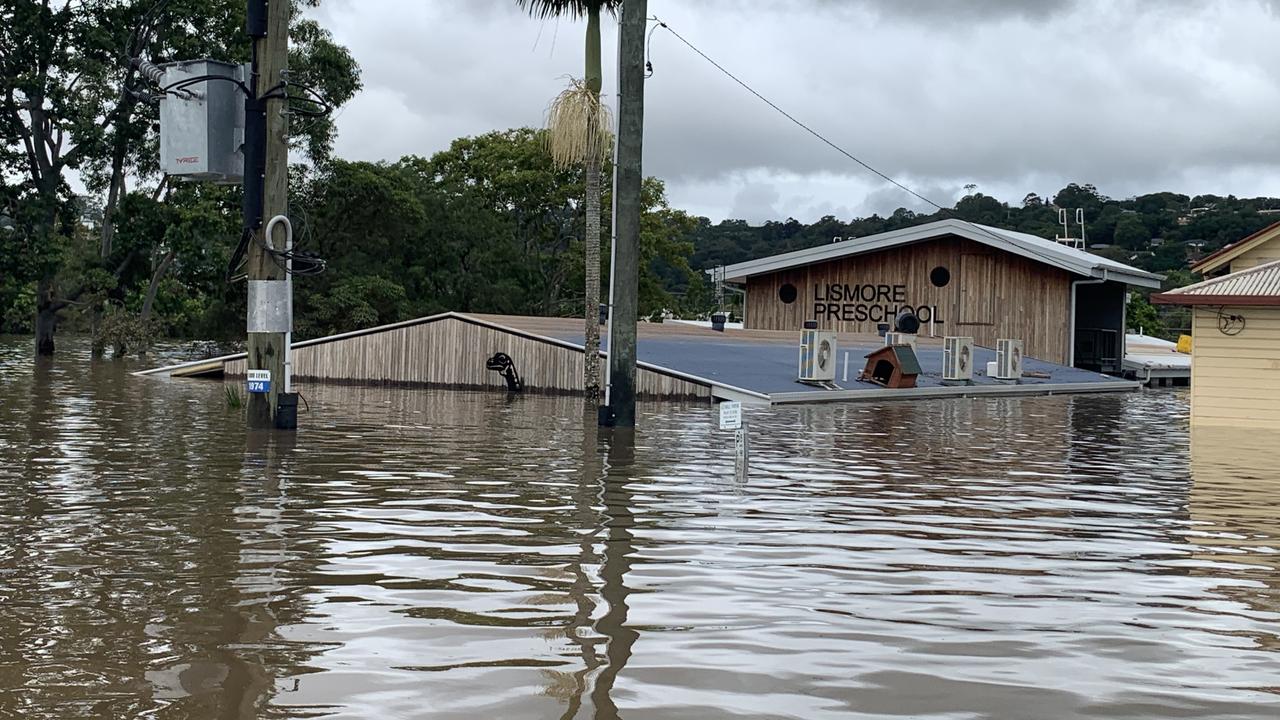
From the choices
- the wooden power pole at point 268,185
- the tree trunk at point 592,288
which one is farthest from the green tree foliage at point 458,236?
the wooden power pole at point 268,185

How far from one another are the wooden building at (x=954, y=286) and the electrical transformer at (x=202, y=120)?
114 feet

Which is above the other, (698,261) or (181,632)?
(698,261)

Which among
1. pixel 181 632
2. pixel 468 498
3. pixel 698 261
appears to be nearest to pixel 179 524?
pixel 468 498

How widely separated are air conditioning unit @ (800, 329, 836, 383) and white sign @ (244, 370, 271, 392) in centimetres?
1562

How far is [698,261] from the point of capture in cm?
10250

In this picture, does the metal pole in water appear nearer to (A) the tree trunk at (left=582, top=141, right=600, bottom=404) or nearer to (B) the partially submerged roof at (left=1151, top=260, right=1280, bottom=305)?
(B) the partially submerged roof at (left=1151, top=260, right=1280, bottom=305)

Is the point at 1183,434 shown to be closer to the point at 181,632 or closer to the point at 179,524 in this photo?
the point at 179,524

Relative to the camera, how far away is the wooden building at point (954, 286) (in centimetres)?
4681

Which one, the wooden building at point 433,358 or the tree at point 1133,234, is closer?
the wooden building at point 433,358

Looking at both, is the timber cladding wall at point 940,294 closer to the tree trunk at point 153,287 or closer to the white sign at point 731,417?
the tree trunk at point 153,287

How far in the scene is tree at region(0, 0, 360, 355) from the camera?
150 ft

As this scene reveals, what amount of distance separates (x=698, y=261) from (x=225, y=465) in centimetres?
9048

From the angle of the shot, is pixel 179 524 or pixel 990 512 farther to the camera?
pixel 990 512

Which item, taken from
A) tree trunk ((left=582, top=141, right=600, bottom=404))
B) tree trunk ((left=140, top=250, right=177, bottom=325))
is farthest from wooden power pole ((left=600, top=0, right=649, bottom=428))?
tree trunk ((left=140, top=250, right=177, bottom=325))
